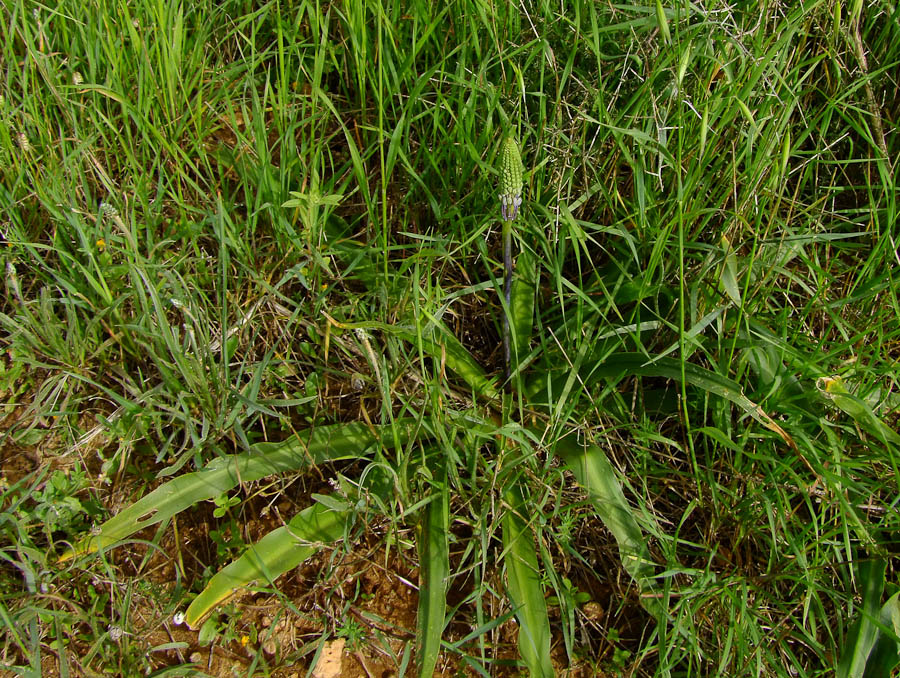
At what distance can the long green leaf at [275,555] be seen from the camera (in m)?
1.46

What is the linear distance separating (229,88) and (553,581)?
1.57 metres

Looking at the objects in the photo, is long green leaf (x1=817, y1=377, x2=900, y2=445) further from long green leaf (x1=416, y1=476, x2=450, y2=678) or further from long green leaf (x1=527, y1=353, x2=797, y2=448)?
long green leaf (x1=416, y1=476, x2=450, y2=678)

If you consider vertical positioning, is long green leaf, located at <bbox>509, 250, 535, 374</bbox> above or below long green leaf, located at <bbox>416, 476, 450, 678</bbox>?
above

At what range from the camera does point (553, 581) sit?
144 centimetres

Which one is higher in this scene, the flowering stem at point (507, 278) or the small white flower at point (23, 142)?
the small white flower at point (23, 142)

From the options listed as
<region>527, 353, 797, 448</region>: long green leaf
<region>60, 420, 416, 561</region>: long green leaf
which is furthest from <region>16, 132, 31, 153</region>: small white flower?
<region>527, 353, 797, 448</region>: long green leaf

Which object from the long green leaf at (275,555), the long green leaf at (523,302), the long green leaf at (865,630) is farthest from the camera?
the long green leaf at (523,302)

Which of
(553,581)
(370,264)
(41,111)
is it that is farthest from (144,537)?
(41,111)

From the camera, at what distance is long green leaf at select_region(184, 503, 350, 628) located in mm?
1460

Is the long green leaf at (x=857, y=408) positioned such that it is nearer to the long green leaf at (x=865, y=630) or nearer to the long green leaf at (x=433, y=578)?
the long green leaf at (x=865, y=630)

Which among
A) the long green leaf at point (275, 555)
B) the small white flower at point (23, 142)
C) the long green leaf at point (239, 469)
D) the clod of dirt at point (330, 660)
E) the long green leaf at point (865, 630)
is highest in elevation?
the small white flower at point (23, 142)

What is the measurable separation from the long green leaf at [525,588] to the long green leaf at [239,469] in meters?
0.29

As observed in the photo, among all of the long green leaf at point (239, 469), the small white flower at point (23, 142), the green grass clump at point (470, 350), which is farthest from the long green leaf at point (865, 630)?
the small white flower at point (23, 142)

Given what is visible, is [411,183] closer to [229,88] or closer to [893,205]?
[229,88]
